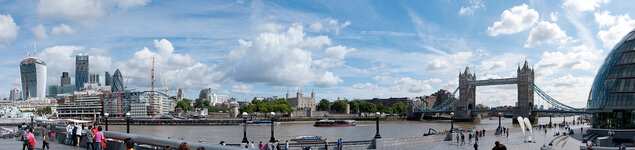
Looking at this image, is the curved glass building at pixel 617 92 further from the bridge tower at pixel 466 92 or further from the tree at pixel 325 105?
the tree at pixel 325 105

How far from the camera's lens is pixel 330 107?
171000 mm

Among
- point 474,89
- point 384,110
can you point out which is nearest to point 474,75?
point 474,89

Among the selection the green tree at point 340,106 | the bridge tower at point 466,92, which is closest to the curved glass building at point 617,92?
the bridge tower at point 466,92

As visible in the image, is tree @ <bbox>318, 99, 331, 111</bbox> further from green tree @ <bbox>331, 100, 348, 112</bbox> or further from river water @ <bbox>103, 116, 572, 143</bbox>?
river water @ <bbox>103, 116, 572, 143</bbox>

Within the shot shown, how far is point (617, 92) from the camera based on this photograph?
42375 mm

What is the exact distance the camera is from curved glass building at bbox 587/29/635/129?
135ft

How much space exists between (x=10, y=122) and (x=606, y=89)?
368ft

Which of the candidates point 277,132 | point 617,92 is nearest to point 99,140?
point 617,92

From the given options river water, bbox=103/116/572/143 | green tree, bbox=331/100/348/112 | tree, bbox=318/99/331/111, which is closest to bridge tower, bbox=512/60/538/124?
river water, bbox=103/116/572/143

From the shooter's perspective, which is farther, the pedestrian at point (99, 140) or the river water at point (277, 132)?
the river water at point (277, 132)

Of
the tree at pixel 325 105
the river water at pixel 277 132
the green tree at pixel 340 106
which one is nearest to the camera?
the river water at pixel 277 132

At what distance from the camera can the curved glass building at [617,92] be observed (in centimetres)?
4115

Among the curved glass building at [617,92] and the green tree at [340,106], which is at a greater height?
the curved glass building at [617,92]

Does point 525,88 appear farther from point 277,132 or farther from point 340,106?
point 277,132
